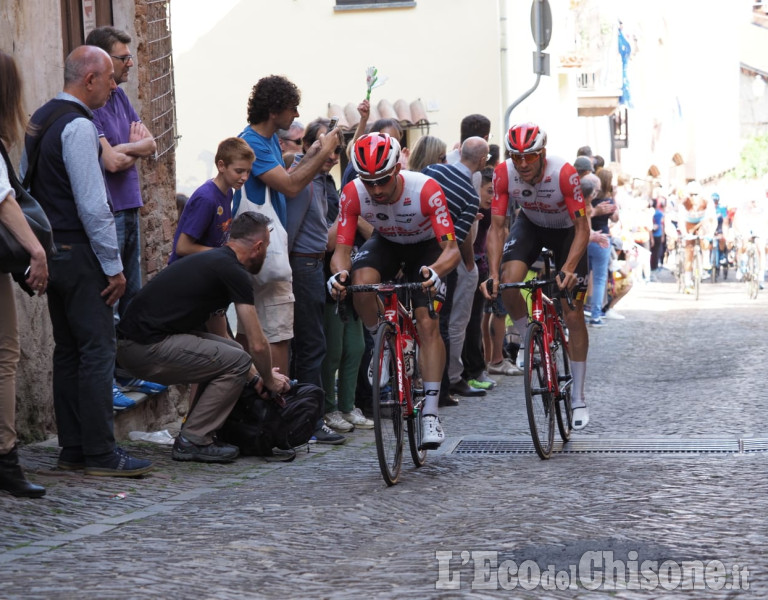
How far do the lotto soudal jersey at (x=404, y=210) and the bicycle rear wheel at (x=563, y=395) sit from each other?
4.33 ft

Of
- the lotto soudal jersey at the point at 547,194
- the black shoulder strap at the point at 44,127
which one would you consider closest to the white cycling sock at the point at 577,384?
the lotto soudal jersey at the point at 547,194

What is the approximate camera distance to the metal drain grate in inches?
349

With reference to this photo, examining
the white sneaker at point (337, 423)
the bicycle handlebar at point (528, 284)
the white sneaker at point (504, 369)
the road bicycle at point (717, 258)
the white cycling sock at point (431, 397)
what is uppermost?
the bicycle handlebar at point (528, 284)

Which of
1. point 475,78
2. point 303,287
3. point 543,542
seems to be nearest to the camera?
point 543,542

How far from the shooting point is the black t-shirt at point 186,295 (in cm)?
833

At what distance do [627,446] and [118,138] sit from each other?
381cm

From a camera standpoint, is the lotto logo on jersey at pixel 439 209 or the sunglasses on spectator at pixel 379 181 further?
the lotto logo on jersey at pixel 439 209

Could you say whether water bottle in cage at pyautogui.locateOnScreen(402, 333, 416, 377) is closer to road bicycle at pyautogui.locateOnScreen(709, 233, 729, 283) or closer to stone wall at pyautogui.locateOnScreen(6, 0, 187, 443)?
stone wall at pyautogui.locateOnScreen(6, 0, 187, 443)

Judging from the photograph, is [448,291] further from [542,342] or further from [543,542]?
[543,542]

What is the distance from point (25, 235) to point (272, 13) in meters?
18.6

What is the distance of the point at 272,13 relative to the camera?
24.8m

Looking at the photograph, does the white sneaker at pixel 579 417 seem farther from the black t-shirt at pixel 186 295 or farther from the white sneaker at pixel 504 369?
the white sneaker at pixel 504 369

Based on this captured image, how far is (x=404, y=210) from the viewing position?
8414 millimetres

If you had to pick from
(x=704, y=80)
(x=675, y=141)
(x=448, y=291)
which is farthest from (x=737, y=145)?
(x=448, y=291)
